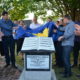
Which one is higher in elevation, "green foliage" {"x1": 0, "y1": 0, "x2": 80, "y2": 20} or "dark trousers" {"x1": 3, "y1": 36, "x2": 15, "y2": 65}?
"green foliage" {"x1": 0, "y1": 0, "x2": 80, "y2": 20}

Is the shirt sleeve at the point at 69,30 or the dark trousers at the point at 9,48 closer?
the shirt sleeve at the point at 69,30

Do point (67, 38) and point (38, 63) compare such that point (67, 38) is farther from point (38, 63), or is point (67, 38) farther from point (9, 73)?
point (9, 73)

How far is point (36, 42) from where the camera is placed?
885 centimetres

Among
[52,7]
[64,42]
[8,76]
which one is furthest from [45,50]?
[52,7]

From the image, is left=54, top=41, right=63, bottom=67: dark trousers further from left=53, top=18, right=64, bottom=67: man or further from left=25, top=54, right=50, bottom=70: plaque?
left=25, top=54, right=50, bottom=70: plaque

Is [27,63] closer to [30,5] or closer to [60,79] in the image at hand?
[60,79]

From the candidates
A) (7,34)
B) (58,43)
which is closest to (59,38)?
(58,43)

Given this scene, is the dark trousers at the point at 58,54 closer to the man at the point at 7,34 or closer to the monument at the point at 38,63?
the man at the point at 7,34

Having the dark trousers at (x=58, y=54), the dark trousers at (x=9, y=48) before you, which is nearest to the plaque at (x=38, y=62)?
the dark trousers at (x=9, y=48)

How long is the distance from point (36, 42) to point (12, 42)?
220cm

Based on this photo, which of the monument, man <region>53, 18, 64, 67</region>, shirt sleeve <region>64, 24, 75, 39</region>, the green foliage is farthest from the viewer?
the green foliage

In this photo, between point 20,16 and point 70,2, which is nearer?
point 70,2

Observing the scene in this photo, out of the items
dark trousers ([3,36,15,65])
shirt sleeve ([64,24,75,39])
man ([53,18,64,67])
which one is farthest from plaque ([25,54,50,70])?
dark trousers ([3,36,15,65])

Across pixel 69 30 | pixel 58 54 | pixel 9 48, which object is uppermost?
pixel 69 30
